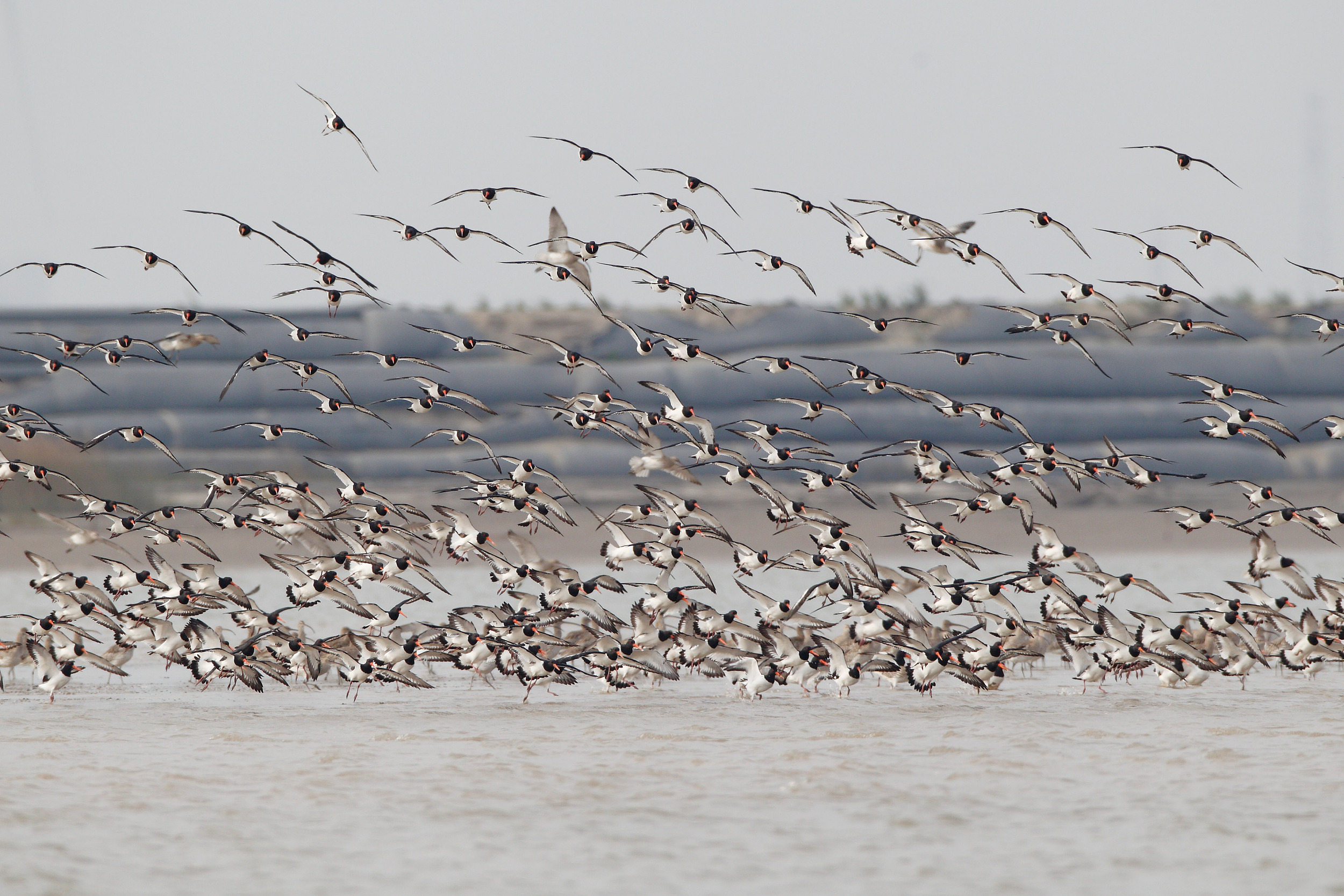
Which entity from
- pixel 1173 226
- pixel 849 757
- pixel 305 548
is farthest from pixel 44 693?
pixel 1173 226

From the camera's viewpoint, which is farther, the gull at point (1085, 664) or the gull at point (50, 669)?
the gull at point (1085, 664)

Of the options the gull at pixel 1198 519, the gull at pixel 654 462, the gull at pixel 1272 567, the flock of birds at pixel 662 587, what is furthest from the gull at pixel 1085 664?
the gull at pixel 654 462

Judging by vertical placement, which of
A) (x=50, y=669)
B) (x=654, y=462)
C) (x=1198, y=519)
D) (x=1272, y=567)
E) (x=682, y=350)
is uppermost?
(x=682, y=350)

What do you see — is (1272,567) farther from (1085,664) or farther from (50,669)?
(50,669)

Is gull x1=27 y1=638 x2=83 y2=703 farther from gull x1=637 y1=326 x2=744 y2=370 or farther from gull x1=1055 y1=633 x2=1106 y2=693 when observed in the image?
gull x1=1055 y1=633 x2=1106 y2=693

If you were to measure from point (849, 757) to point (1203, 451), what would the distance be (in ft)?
116

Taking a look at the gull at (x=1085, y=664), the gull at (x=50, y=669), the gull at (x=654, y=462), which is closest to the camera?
the gull at (x=50, y=669)

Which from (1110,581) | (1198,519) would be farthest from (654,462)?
(1198,519)

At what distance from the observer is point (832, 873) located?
34.8 feet

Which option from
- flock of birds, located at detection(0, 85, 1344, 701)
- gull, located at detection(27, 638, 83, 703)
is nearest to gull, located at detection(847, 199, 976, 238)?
flock of birds, located at detection(0, 85, 1344, 701)

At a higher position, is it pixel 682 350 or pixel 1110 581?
pixel 682 350

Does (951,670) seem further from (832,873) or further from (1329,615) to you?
(832,873)

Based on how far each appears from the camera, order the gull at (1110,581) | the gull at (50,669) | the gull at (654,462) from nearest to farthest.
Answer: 1. the gull at (50,669)
2. the gull at (1110,581)
3. the gull at (654,462)

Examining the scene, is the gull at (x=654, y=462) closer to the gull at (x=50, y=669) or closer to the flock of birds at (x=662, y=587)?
the flock of birds at (x=662, y=587)
